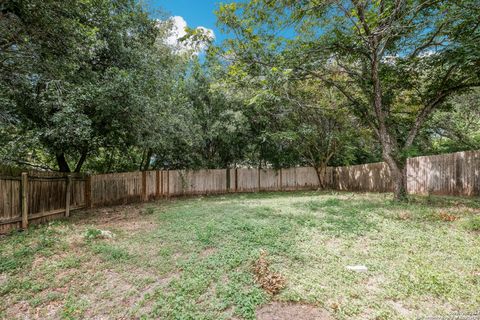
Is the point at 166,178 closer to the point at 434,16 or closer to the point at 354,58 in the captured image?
the point at 354,58

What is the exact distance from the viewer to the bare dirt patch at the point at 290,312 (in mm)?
2262

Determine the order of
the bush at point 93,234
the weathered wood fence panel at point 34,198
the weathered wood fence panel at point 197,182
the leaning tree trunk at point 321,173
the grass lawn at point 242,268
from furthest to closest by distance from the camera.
Result: the leaning tree trunk at point 321,173, the weathered wood fence panel at point 197,182, the weathered wood fence panel at point 34,198, the bush at point 93,234, the grass lawn at point 242,268

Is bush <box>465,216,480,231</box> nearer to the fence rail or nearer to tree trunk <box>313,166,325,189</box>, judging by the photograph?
the fence rail

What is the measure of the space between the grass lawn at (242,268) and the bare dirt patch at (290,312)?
0.04 metres

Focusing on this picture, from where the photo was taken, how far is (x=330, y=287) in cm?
267

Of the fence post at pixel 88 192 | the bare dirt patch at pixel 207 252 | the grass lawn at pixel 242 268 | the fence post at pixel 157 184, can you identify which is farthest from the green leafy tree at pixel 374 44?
→ the fence post at pixel 157 184

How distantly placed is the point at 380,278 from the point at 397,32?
5757 mm

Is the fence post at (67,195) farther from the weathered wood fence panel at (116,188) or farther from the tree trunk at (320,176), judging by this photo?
the tree trunk at (320,176)

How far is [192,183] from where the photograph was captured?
41.3 ft

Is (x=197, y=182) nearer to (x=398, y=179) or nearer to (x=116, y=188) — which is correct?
(x=116, y=188)

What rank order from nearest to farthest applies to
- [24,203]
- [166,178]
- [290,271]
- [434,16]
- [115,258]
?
[290,271] < [115,258] < [24,203] < [434,16] < [166,178]

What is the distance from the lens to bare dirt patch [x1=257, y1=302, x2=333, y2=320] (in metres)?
2.26

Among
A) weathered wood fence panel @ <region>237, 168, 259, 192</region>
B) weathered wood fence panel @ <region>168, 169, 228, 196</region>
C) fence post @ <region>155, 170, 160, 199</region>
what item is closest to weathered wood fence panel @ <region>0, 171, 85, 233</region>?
fence post @ <region>155, 170, 160, 199</region>

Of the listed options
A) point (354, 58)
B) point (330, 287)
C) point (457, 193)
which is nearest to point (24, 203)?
point (330, 287)
